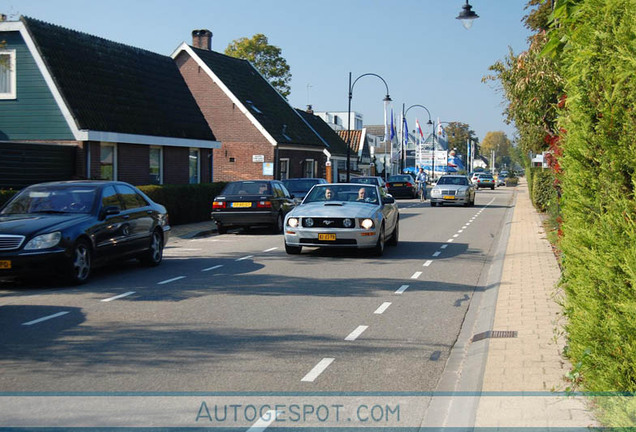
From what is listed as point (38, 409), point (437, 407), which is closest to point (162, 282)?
point (38, 409)

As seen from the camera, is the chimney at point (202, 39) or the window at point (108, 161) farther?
the chimney at point (202, 39)

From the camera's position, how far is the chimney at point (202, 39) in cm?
4425

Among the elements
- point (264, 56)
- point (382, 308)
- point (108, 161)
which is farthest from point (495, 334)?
point (264, 56)

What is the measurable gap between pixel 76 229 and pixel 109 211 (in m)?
0.98

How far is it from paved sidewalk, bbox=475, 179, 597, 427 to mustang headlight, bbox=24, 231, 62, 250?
625 centimetres

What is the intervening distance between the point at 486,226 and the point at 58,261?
1647cm

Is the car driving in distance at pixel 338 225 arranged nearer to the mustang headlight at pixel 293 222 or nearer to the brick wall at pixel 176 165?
the mustang headlight at pixel 293 222

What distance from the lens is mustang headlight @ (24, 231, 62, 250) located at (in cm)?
1031

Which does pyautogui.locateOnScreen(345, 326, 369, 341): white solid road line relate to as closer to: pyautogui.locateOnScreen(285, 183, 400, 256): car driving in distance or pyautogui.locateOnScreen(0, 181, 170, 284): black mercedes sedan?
pyautogui.locateOnScreen(0, 181, 170, 284): black mercedes sedan

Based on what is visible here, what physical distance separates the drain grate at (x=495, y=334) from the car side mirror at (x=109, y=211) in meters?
6.64

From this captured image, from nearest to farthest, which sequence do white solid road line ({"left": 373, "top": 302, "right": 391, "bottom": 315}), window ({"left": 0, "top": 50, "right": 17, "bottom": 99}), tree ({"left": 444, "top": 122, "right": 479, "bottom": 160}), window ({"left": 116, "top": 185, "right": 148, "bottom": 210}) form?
white solid road line ({"left": 373, "top": 302, "right": 391, "bottom": 315})
window ({"left": 116, "top": 185, "right": 148, "bottom": 210})
window ({"left": 0, "top": 50, "right": 17, "bottom": 99})
tree ({"left": 444, "top": 122, "right": 479, "bottom": 160})

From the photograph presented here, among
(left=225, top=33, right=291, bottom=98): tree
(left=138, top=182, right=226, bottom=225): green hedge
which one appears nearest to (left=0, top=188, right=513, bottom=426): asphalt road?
(left=138, top=182, right=226, bottom=225): green hedge

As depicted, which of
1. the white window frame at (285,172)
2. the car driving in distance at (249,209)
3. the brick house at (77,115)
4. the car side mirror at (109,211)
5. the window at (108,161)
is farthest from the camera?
the white window frame at (285,172)

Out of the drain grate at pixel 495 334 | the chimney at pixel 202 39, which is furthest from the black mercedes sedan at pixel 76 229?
the chimney at pixel 202 39
